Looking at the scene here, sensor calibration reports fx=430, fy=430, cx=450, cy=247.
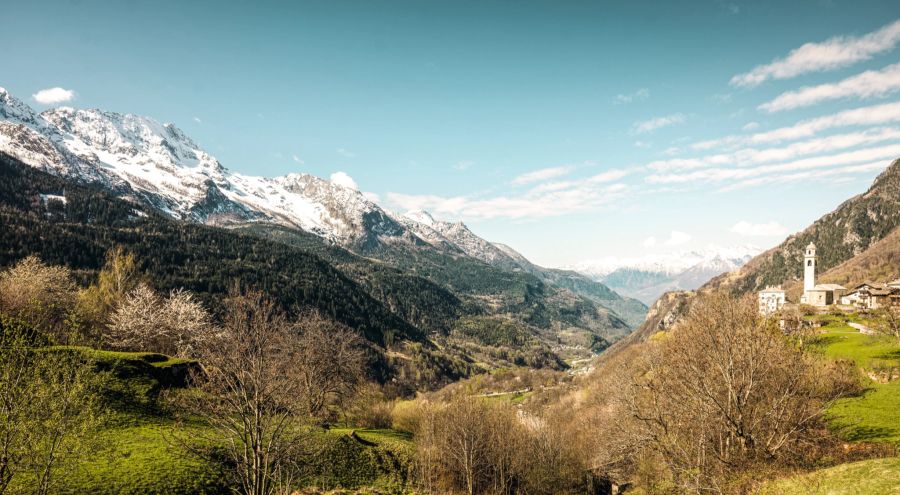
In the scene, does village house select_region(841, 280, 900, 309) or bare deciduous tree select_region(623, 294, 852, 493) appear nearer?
bare deciduous tree select_region(623, 294, 852, 493)

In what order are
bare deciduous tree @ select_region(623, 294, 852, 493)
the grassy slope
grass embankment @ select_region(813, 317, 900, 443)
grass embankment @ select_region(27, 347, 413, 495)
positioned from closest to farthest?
the grassy slope
grass embankment @ select_region(27, 347, 413, 495)
bare deciduous tree @ select_region(623, 294, 852, 493)
grass embankment @ select_region(813, 317, 900, 443)

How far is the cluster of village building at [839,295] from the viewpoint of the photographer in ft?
374

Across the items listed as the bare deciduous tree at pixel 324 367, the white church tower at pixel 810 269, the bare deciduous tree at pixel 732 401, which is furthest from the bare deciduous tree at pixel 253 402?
the white church tower at pixel 810 269

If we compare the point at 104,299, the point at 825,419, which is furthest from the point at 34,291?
the point at 825,419

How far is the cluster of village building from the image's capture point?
114 meters

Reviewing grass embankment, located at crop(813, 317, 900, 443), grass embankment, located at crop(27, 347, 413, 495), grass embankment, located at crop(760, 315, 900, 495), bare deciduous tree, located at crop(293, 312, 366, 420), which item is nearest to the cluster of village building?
grass embankment, located at crop(813, 317, 900, 443)

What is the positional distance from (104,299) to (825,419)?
120443 millimetres

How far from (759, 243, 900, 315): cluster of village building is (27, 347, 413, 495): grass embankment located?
10404 cm

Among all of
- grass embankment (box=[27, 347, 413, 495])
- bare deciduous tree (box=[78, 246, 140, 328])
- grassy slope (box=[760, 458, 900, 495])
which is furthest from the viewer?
bare deciduous tree (box=[78, 246, 140, 328])

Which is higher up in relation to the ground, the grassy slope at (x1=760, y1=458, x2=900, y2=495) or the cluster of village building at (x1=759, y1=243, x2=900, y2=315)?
the cluster of village building at (x1=759, y1=243, x2=900, y2=315)

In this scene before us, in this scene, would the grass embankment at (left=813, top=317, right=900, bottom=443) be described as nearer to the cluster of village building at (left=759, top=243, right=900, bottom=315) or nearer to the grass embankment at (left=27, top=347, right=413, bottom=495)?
the grass embankment at (left=27, top=347, right=413, bottom=495)

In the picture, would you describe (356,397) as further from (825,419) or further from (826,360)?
(826,360)

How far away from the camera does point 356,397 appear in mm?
73500

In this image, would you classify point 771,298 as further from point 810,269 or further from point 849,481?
point 849,481
